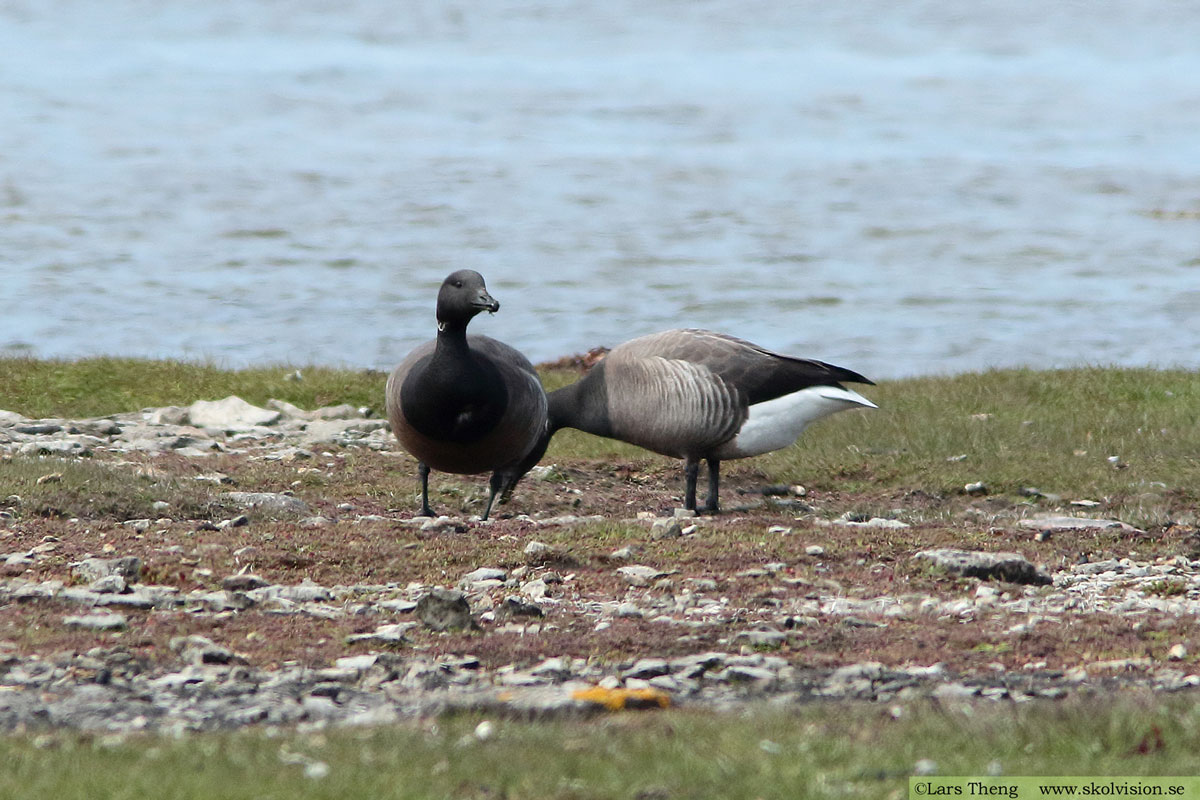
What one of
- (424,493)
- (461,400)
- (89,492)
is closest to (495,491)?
(424,493)

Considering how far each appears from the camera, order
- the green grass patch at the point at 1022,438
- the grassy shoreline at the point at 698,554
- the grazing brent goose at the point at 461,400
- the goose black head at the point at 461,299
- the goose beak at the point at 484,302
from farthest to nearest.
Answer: the green grass patch at the point at 1022,438, the grazing brent goose at the point at 461,400, the goose black head at the point at 461,299, the goose beak at the point at 484,302, the grassy shoreline at the point at 698,554

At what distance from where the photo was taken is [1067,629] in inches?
368

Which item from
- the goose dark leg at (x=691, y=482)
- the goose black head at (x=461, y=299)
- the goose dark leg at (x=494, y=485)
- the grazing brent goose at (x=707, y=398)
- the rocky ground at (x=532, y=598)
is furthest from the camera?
the goose dark leg at (x=691, y=482)

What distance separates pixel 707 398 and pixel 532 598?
15.4 ft

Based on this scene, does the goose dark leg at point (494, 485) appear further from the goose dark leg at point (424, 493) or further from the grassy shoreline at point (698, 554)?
the goose dark leg at point (424, 493)

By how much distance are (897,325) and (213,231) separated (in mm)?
24612

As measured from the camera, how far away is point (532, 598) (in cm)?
1030

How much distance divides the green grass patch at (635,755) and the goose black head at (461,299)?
6.64 metres

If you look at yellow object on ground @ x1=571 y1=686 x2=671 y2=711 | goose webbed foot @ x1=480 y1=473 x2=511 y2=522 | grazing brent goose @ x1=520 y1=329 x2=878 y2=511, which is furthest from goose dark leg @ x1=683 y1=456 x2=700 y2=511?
yellow object on ground @ x1=571 y1=686 x2=671 y2=711

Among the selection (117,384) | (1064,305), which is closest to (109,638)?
(117,384)

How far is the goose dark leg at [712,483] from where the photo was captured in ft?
49.1

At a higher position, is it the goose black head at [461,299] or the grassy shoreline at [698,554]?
the goose black head at [461,299]

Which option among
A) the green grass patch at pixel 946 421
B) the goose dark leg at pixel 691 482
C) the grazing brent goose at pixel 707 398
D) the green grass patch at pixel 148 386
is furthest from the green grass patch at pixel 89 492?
the green grass patch at pixel 148 386

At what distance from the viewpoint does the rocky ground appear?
796cm
